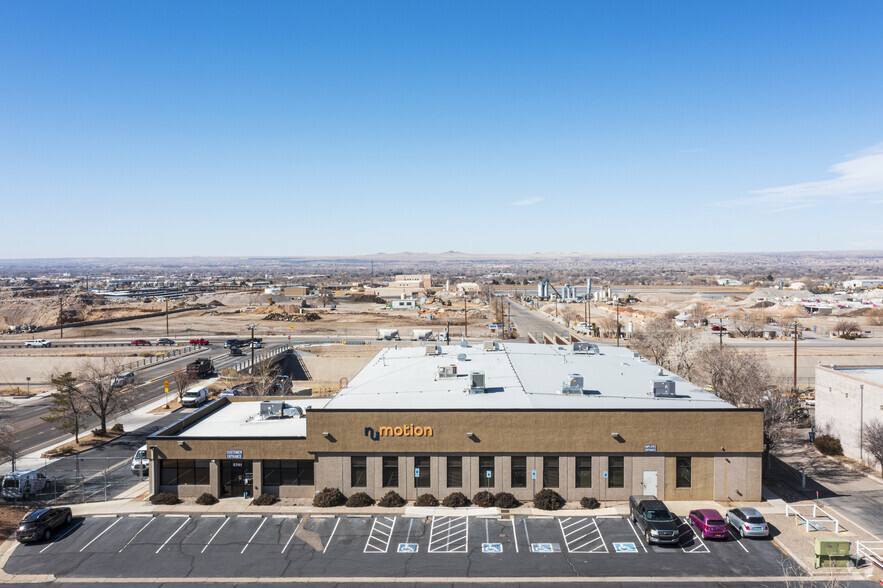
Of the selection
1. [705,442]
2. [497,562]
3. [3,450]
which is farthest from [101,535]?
[705,442]

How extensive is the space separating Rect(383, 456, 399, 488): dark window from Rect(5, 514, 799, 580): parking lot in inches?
97.6

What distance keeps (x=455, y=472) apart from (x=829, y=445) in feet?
90.8

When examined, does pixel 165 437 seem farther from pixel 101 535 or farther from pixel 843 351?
pixel 843 351

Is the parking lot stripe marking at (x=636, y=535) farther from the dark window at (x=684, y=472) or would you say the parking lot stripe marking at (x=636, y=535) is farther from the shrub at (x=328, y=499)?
the shrub at (x=328, y=499)

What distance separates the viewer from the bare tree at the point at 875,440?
118ft

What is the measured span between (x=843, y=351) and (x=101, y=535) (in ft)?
290

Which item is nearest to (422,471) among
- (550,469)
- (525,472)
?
(525,472)

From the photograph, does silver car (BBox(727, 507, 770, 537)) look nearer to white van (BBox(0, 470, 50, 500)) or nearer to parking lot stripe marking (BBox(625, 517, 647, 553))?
parking lot stripe marking (BBox(625, 517, 647, 553))

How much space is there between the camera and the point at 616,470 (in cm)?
3170

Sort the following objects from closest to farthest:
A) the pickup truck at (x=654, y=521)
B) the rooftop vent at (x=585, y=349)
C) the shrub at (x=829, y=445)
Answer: the pickup truck at (x=654, y=521) < the shrub at (x=829, y=445) < the rooftop vent at (x=585, y=349)

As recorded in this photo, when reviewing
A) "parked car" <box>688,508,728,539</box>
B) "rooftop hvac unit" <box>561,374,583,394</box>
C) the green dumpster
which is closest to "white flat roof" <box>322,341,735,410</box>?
"rooftop hvac unit" <box>561,374,583,394</box>

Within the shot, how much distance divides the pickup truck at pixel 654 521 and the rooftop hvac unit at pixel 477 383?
1081cm

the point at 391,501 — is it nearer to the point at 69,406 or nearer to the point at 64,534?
the point at 64,534

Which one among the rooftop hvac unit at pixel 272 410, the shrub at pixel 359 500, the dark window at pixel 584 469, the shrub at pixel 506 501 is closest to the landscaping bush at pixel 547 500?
the shrub at pixel 506 501
